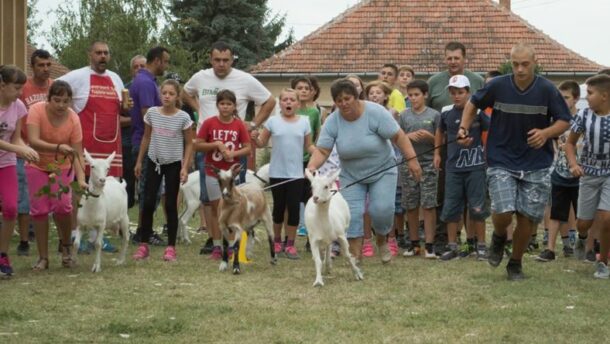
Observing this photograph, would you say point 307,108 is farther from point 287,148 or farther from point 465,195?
point 465,195

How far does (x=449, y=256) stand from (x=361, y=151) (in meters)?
2.11

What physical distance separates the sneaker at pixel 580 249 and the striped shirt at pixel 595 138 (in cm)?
183

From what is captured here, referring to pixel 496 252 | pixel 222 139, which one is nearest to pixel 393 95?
pixel 222 139

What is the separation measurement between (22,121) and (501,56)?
3376 cm

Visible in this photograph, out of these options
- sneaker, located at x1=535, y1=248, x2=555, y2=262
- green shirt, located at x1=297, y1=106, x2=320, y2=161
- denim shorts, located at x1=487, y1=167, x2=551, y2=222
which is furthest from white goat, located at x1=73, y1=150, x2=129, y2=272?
sneaker, located at x1=535, y1=248, x2=555, y2=262

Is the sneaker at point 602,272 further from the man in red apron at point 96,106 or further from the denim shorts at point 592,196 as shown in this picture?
the man in red apron at point 96,106

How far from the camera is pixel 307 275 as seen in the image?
10742 mm

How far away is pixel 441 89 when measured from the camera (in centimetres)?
1326

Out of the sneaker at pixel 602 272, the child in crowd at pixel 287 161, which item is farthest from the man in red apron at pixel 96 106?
the sneaker at pixel 602 272

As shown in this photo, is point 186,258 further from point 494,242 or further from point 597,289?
point 597,289

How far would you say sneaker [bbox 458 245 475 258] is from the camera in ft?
40.9

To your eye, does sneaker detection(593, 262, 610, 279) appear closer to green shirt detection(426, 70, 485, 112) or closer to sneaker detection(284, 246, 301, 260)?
green shirt detection(426, 70, 485, 112)

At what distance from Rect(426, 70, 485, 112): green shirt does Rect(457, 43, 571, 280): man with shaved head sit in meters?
2.98

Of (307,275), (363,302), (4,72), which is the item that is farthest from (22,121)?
(363,302)
